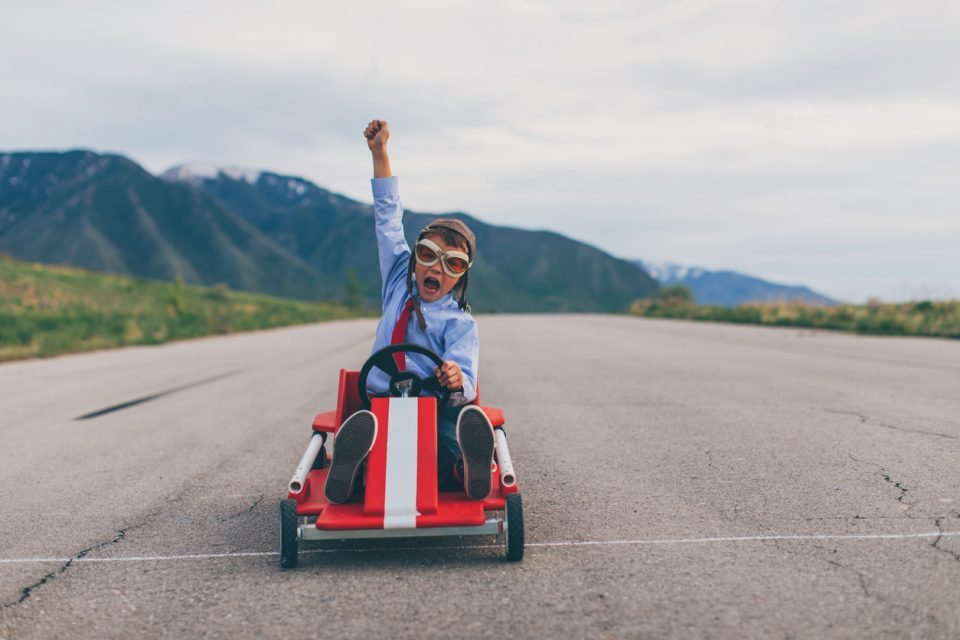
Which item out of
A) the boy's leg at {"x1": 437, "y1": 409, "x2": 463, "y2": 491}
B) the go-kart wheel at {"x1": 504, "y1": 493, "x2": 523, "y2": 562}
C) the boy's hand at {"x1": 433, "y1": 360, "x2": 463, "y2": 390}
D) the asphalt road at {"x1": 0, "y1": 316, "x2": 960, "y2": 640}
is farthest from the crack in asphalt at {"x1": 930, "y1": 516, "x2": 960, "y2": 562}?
the boy's hand at {"x1": 433, "y1": 360, "x2": 463, "y2": 390}

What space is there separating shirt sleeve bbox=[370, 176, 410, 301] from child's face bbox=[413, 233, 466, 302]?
0.20m

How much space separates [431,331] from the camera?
4.19 meters

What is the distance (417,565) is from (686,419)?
4.31 metres

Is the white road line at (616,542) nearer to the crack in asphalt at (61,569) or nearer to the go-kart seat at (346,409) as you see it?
the crack in asphalt at (61,569)

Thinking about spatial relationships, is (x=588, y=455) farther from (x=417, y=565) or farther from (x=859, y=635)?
(x=859, y=635)

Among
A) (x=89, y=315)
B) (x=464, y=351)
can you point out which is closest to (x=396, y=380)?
(x=464, y=351)

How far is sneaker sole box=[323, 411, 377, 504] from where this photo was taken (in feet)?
12.3

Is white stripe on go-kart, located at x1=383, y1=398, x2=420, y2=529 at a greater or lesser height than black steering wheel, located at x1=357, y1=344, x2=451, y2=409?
lesser

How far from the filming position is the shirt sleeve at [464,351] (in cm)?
407

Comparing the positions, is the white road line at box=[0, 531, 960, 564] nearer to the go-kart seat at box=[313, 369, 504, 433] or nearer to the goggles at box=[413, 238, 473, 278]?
the go-kart seat at box=[313, 369, 504, 433]

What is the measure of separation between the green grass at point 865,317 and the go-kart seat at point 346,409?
18219 mm

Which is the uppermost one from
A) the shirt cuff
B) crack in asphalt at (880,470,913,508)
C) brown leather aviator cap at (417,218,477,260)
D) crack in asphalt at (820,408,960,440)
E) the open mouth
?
the shirt cuff

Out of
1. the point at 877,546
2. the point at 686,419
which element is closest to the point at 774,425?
the point at 686,419

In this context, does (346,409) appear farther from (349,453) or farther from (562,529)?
(562,529)
